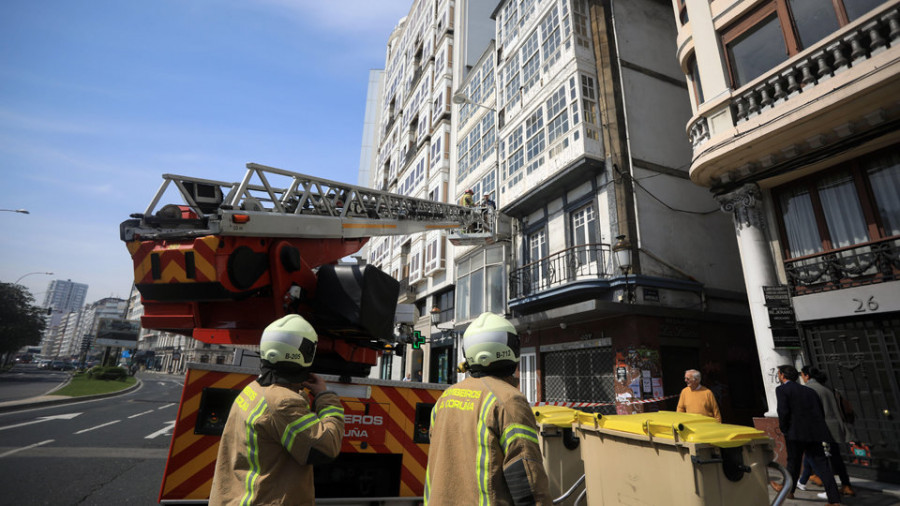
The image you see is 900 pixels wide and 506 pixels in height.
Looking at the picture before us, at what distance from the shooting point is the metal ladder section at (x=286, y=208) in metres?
4.83

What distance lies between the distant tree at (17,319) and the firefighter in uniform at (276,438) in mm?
51074

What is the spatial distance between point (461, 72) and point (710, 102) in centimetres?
1878

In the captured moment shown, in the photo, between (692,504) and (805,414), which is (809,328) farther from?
(692,504)

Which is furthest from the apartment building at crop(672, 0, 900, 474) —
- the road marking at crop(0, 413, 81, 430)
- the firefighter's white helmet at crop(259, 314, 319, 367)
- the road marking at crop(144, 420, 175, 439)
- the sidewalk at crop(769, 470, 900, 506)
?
the road marking at crop(0, 413, 81, 430)

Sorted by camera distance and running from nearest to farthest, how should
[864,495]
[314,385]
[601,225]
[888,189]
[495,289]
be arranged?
[314,385]
[864,495]
[888,189]
[601,225]
[495,289]

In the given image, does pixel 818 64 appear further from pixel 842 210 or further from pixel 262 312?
pixel 262 312

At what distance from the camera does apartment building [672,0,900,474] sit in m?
7.10

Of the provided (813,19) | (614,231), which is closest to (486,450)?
(813,19)

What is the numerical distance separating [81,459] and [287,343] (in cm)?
745

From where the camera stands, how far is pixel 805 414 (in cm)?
573

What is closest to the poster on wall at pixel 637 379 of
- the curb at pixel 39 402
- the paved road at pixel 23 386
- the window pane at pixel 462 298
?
the window pane at pixel 462 298

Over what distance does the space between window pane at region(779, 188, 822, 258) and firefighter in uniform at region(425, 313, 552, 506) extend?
888 cm

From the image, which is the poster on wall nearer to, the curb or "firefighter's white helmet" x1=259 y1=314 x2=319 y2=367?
"firefighter's white helmet" x1=259 y1=314 x2=319 y2=367

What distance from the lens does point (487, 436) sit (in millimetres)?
2277
